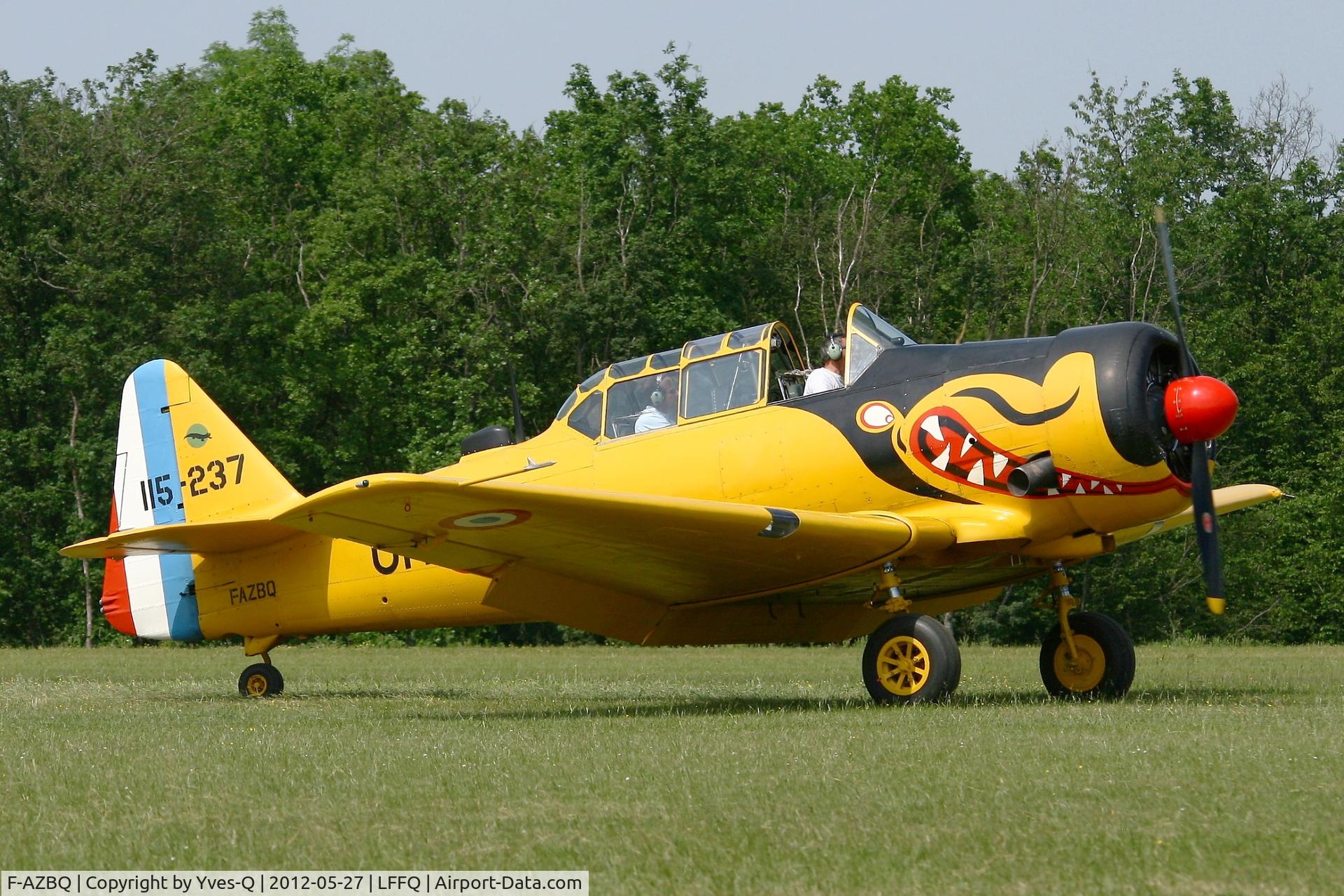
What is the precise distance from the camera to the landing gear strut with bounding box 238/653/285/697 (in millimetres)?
13992

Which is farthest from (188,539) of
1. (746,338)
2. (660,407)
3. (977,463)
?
(977,463)

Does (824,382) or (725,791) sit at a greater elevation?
(824,382)

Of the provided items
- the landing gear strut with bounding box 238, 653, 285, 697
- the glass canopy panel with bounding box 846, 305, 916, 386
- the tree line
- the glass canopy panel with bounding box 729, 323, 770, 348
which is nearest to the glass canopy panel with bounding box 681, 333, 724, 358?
the glass canopy panel with bounding box 729, 323, 770, 348

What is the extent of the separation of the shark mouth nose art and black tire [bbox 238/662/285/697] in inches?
263

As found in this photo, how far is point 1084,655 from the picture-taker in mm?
11531

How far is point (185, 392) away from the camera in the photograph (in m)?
14.7

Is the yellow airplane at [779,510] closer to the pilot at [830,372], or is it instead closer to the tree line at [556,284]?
the pilot at [830,372]

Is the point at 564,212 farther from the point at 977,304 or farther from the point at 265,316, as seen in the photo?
the point at 977,304

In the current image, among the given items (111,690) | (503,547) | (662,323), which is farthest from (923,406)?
(662,323)

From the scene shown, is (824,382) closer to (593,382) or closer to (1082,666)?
(593,382)

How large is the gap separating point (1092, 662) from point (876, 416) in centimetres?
257

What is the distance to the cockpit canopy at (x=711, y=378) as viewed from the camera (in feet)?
38.4

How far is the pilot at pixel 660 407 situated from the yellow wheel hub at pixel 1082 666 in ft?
11.7

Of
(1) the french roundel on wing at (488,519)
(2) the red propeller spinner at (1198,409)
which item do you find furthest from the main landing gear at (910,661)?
(1) the french roundel on wing at (488,519)
